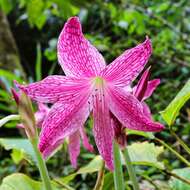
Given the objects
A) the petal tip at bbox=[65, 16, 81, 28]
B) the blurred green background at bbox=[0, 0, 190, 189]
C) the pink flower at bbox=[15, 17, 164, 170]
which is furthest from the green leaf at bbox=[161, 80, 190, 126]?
the blurred green background at bbox=[0, 0, 190, 189]

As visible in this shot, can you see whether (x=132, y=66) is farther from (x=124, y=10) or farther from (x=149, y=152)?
(x=124, y=10)

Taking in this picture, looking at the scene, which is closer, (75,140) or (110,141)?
(110,141)

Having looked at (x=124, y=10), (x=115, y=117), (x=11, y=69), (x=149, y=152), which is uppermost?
(x=124, y=10)

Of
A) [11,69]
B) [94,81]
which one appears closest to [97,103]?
[94,81]

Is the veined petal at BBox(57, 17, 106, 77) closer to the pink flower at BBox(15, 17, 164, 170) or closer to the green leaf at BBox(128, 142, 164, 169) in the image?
the pink flower at BBox(15, 17, 164, 170)

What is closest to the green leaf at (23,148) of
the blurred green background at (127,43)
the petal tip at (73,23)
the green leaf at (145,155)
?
the green leaf at (145,155)
